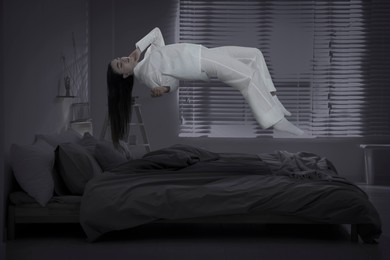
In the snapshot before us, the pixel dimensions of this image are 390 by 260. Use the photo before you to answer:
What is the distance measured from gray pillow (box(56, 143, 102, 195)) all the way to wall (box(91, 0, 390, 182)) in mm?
3350

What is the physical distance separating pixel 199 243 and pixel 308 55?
163 inches

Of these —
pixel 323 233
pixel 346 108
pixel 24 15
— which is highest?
pixel 24 15

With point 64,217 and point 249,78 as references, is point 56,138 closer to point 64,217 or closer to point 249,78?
point 64,217

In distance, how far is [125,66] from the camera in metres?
4.15

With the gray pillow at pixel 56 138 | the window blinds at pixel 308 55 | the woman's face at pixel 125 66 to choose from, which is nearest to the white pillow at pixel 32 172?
the gray pillow at pixel 56 138

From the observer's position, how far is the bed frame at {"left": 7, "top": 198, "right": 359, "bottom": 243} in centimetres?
419

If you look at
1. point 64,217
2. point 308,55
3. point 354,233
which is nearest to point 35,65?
point 64,217

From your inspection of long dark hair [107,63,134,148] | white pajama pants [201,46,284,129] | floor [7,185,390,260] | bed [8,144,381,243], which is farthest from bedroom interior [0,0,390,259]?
white pajama pants [201,46,284,129]

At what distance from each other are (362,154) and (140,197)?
171 inches

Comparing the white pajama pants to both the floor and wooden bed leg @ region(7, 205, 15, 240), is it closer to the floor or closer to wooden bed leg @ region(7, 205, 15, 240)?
the floor

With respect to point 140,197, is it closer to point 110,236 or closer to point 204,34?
point 110,236

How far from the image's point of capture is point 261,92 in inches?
152

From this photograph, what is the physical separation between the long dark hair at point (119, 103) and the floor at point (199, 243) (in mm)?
711

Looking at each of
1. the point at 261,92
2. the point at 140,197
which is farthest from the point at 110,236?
the point at 261,92
